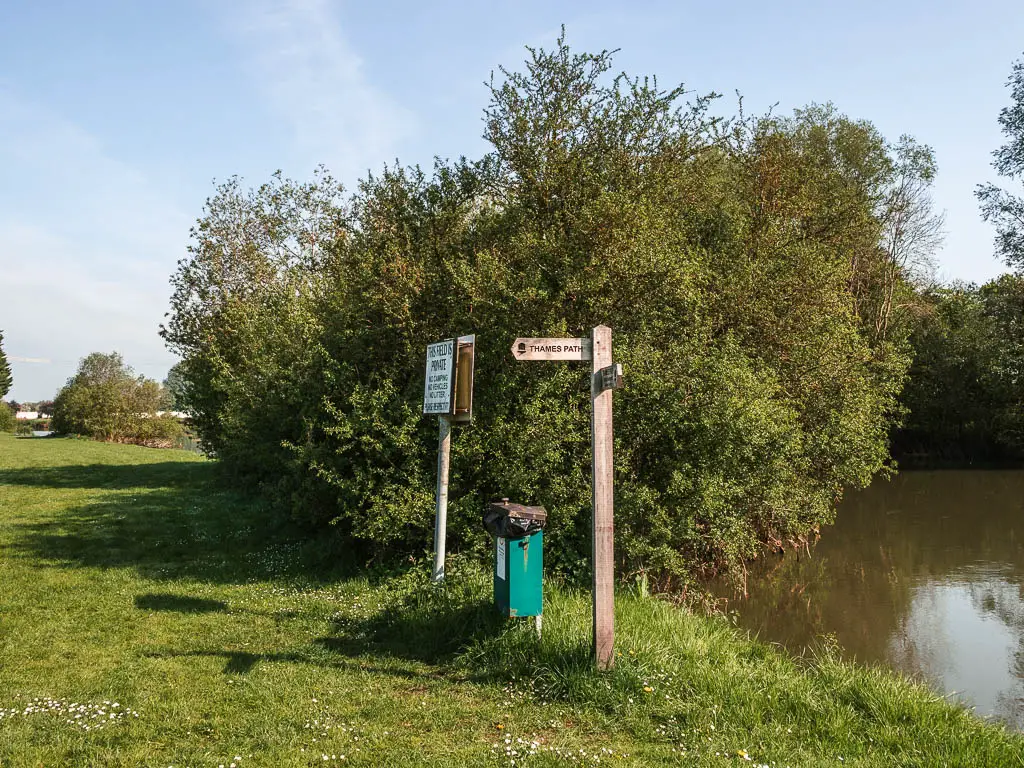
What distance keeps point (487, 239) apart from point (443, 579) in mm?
6385

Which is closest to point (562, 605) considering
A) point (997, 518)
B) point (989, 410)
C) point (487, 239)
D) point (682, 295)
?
point (682, 295)

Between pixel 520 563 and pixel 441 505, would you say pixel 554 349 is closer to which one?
pixel 520 563

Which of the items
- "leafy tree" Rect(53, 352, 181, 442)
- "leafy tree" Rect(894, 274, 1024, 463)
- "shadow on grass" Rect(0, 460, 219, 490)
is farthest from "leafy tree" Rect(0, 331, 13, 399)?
"leafy tree" Rect(894, 274, 1024, 463)

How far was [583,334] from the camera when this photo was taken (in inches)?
434

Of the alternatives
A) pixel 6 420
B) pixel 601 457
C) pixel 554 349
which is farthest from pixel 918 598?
pixel 6 420

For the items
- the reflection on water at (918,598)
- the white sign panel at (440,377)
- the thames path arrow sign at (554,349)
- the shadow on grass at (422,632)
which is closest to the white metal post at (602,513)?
the thames path arrow sign at (554,349)

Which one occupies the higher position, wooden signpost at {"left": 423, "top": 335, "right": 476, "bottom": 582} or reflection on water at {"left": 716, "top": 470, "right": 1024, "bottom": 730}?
wooden signpost at {"left": 423, "top": 335, "right": 476, "bottom": 582}

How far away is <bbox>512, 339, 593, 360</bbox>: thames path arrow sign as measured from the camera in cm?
623

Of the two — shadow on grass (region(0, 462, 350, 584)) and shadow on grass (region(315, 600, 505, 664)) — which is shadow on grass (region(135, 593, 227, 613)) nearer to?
shadow on grass (region(0, 462, 350, 584))

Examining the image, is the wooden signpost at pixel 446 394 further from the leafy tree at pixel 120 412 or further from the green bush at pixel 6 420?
the green bush at pixel 6 420

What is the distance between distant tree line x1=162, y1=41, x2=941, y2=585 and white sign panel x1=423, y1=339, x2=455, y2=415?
2120 mm

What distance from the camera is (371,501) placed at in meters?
9.87

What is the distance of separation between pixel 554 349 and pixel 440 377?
5.50 ft

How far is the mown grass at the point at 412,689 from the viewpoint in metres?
4.64
